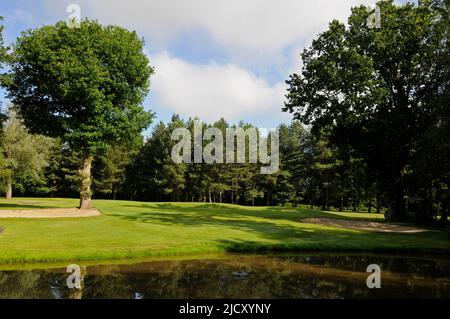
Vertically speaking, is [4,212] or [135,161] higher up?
[135,161]

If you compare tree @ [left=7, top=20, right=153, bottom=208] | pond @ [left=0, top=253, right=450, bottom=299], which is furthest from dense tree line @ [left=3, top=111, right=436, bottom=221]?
pond @ [left=0, top=253, right=450, bottom=299]

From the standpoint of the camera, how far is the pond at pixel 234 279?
1180cm

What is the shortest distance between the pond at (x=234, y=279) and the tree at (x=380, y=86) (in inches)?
829

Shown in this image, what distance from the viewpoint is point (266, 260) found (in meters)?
18.0

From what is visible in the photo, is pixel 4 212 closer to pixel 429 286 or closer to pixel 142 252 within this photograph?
pixel 142 252

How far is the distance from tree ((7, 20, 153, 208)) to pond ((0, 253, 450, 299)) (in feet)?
63.6

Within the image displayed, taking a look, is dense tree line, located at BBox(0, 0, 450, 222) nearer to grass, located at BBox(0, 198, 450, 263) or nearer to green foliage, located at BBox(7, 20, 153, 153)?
green foliage, located at BBox(7, 20, 153, 153)

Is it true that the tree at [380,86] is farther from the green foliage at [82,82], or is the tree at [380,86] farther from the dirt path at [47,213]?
the dirt path at [47,213]

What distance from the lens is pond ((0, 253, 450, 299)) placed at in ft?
38.7

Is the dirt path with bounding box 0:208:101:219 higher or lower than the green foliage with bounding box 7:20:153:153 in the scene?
lower

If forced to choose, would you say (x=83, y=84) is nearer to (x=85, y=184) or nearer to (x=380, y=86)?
(x=85, y=184)

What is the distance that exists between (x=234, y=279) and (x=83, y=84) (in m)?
22.5
